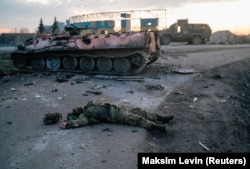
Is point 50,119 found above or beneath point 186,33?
beneath

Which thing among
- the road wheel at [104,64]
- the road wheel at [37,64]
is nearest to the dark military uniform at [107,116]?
the road wheel at [104,64]

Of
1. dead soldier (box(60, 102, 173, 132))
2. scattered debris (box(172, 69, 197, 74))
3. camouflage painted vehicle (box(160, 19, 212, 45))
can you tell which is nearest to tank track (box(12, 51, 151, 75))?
scattered debris (box(172, 69, 197, 74))

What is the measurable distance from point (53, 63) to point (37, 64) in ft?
3.50

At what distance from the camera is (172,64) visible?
745 inches

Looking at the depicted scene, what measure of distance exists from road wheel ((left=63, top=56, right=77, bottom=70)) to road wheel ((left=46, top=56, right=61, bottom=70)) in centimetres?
40

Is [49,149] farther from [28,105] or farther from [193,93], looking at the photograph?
[193,93]

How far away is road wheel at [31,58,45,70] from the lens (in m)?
18.6

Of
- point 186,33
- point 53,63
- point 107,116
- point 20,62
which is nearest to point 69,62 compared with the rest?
point 53,63

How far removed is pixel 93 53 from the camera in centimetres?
1708

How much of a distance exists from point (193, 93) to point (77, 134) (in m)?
5.63

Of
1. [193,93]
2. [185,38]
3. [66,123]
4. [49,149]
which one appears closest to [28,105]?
[66,123]

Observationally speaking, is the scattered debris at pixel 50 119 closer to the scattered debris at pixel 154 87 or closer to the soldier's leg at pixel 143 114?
the soldier's leg at pixel 143 114

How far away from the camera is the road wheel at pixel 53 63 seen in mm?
18062

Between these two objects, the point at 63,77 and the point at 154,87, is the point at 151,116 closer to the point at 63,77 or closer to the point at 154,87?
the point at 154,87
